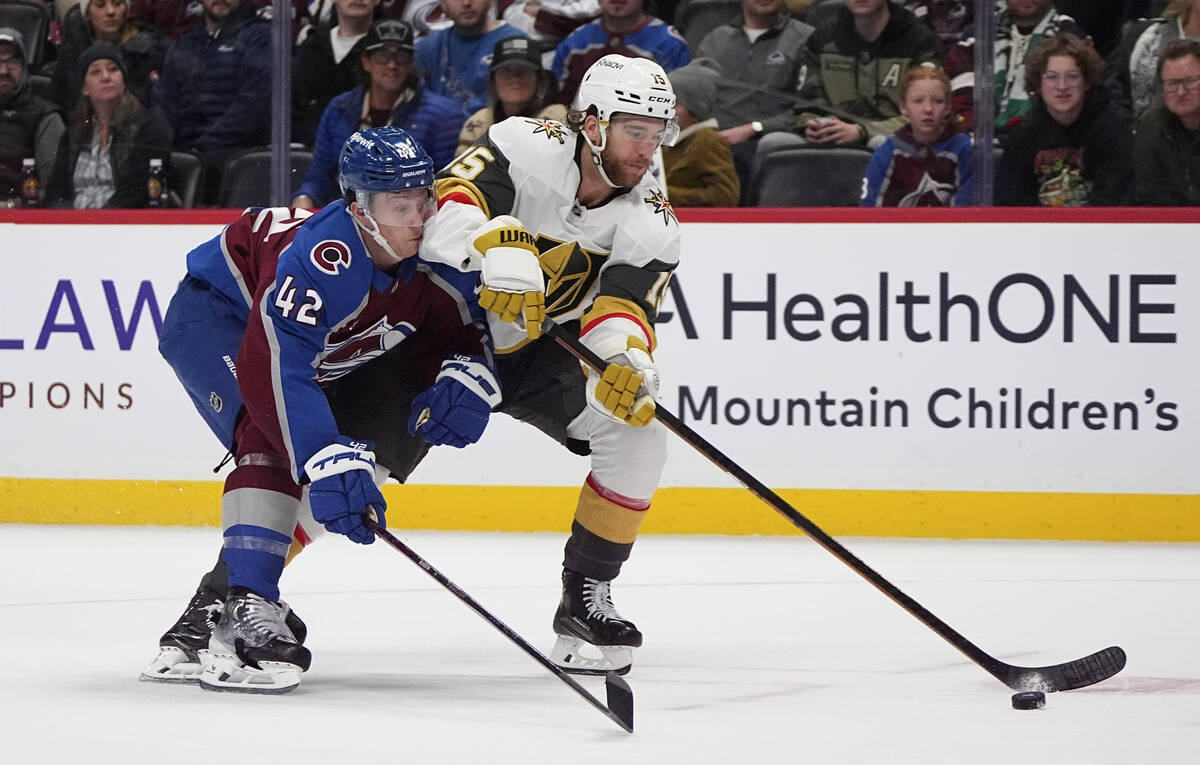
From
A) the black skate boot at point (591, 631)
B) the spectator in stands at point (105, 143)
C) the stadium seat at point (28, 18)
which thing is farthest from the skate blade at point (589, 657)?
the stadium seat at point (28, 18)

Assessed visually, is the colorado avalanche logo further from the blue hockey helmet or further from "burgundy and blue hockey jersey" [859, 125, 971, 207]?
"burgundy and blue hockey jersey" [859, 125, 971, 207]

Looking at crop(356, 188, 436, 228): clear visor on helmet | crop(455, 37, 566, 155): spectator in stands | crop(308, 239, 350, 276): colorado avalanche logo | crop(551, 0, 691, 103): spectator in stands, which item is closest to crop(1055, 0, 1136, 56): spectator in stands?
crop(551, 0, 691, 103): spectator in stands

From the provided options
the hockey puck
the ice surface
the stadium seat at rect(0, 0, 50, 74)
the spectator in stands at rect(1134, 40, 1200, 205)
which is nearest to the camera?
the ice surface

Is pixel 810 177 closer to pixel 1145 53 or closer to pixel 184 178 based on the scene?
pixel 1145 53

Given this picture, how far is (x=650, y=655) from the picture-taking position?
11.6 feet

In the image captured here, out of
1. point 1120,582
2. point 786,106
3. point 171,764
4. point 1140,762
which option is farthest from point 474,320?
point 786,106

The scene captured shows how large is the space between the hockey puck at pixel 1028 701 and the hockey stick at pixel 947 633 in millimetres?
126

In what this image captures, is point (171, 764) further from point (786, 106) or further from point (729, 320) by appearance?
point (786, 106)

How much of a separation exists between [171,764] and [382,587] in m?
1.96

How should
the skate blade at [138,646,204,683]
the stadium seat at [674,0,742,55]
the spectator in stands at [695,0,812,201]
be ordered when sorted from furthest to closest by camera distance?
the stadium seat at [674,0,742,55]
the spectator in stands at [695,0,812,201]
the skate blade at [138,646,204,683]

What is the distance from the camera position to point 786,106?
552 centimetres

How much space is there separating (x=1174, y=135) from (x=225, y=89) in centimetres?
305

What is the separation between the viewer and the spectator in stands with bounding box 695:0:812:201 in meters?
5.52

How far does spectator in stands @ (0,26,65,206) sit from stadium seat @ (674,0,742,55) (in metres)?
2.12
